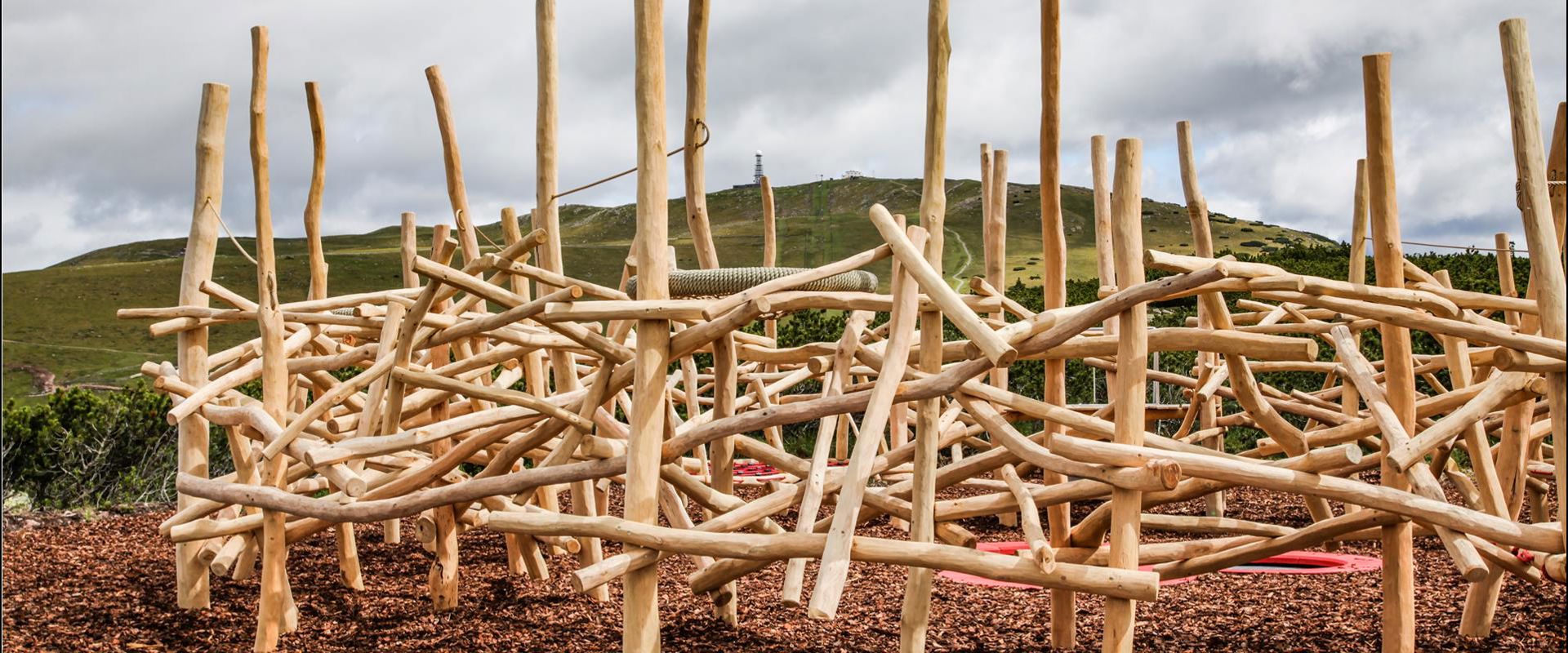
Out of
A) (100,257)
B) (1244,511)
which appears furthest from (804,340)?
(100,257)

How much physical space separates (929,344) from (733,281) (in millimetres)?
797

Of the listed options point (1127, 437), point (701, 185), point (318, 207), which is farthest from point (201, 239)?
point (1127, 437)

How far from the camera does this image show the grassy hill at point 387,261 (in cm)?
3678

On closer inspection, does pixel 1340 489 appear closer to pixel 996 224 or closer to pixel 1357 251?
pixel 1357 251

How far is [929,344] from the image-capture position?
12.6 ft

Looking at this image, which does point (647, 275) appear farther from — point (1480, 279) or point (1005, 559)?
point (1480, 279)

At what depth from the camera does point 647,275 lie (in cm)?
366

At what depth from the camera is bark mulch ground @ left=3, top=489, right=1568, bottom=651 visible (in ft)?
15.5

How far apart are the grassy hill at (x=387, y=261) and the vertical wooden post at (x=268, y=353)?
1883cm

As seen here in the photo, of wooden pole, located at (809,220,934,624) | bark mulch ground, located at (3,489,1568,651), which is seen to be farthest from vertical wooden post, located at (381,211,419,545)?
wooden pole, located at (809,220,934,624)

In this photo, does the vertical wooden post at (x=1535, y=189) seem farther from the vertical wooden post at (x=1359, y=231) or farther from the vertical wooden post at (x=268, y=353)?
the vertical wooden post at (x=268, y=353)

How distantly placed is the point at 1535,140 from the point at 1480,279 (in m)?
9.31

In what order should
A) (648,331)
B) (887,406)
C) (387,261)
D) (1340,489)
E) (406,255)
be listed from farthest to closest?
(387,261)
(406,255)
(648,331)
(1340,489)
(887,406)

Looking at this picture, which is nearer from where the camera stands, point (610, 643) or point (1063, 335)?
point (1063, 335)
